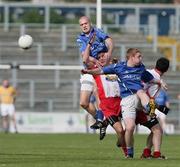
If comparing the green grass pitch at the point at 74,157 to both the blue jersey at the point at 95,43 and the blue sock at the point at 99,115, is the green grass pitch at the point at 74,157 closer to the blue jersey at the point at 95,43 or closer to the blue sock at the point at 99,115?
the blue sock at the point at 99,115

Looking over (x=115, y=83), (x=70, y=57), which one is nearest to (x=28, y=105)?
(x=70, y=57)

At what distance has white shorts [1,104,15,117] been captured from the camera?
36200mm

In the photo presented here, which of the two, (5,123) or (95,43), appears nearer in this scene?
(95,43)

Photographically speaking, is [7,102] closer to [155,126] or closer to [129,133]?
[129,133]

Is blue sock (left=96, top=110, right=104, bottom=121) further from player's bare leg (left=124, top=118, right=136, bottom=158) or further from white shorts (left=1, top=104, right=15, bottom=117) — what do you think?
white shorts (left=1, top=104, right=15, bottom=117)

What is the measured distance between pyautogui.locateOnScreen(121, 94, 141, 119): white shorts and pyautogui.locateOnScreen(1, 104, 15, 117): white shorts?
63.6ft

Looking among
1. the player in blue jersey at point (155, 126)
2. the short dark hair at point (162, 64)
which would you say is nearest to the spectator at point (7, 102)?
the player in blue jersey at point (155, 126)

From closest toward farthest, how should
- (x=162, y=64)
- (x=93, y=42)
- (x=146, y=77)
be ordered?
(x=146, y=77) < (x=162, y=64) < (x=93, y=42)

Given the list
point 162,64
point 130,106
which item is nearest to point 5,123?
point 162,64

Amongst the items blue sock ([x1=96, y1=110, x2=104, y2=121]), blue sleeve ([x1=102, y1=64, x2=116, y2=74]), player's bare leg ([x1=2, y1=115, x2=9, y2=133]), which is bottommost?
player's bare leg ([x1=2, y1=115, x2=9, y2=133])

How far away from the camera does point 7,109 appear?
1441 inches

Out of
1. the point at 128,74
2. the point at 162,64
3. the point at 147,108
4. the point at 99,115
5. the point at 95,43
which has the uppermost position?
the point at 95,43

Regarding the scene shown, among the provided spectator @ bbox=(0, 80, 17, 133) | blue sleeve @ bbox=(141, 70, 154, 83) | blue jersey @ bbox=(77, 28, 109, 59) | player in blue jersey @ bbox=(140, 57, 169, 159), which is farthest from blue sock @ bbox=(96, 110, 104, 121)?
spectator @ bbox=(0, 80, 17, 133)

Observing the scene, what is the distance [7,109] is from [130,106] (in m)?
20.2
